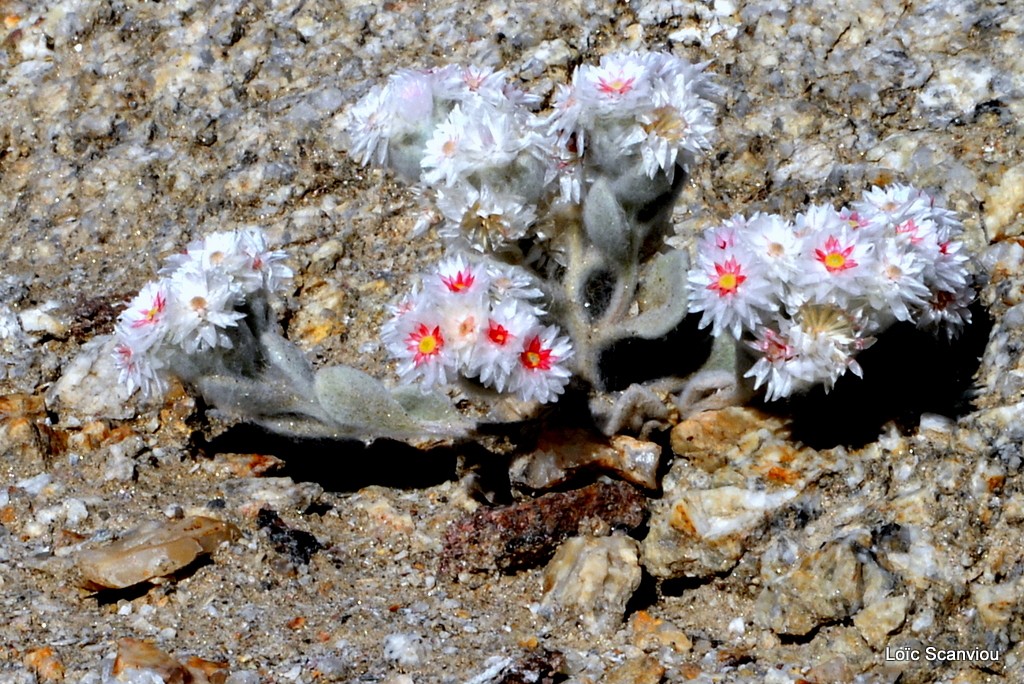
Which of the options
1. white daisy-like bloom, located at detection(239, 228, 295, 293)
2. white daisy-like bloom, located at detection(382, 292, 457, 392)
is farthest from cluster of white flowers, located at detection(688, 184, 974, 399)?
white daisy-like bloom, located at detection(239, 228, 295, 293)

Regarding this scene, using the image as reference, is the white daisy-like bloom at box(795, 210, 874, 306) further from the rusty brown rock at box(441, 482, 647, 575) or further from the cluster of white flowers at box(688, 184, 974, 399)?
the rusty brown rock at box(441, 482, 647, 575)

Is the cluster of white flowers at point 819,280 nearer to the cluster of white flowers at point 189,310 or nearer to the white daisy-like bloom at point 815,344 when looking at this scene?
the white daisy-like bloom at point 815,344

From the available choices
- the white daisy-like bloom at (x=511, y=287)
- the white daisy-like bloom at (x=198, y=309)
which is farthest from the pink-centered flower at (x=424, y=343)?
the white daisy-like bloom at (x=198, y=309)

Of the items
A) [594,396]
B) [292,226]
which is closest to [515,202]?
[594,396]

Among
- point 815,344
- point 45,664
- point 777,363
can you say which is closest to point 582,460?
point 777,363

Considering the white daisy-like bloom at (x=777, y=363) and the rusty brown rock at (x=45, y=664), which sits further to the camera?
the white daisy-like bloom at (x=777, y=363)
